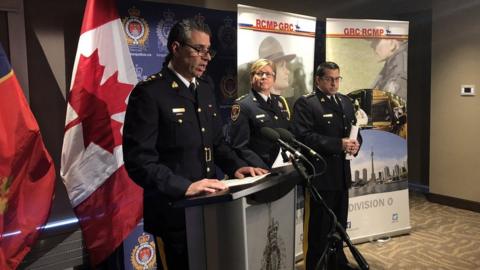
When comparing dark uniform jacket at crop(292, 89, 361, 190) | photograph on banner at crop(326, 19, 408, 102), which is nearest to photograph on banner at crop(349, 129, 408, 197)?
photograph on banner at crop(326, 19, 408, 102)

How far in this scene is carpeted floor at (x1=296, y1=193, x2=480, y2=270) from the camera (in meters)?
3.45

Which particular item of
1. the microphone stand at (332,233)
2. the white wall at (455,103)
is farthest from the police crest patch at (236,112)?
the white wall at (455,103)

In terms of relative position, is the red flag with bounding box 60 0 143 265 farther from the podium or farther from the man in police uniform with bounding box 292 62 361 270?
the podium

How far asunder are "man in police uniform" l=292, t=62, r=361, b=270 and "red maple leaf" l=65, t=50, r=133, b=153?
133 cm

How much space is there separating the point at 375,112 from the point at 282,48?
113 centimetres

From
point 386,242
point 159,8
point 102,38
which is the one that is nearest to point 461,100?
point 386,242

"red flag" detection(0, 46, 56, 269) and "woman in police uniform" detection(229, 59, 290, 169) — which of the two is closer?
"red flag" detection(0, 46, 56, 269)

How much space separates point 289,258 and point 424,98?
4.84 metres

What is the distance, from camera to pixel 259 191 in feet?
4.32

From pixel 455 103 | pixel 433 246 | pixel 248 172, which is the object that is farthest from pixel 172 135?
pixel 455 103

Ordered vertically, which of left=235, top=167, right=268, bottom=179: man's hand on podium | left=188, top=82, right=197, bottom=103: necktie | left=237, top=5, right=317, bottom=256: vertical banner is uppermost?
left=237, top=5, right=317, bottom=256: vertical banner

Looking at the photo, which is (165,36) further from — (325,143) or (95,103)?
(325,143)

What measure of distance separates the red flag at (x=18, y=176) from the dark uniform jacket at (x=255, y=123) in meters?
1.21

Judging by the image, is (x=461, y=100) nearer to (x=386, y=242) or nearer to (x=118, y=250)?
(x=386, y=242)
